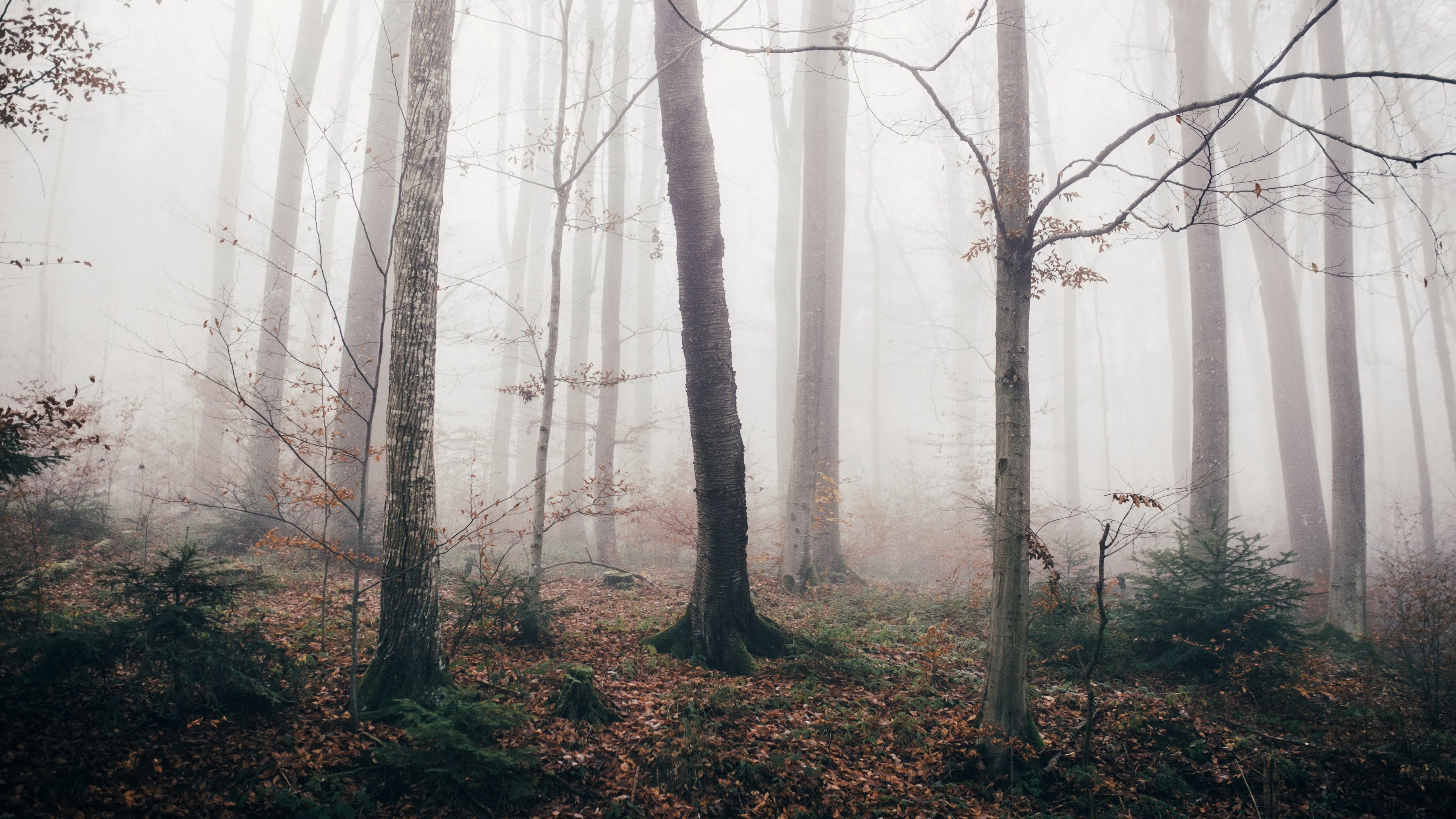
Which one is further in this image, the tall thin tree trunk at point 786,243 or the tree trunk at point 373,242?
the tall thin tree trunk at point 786,243

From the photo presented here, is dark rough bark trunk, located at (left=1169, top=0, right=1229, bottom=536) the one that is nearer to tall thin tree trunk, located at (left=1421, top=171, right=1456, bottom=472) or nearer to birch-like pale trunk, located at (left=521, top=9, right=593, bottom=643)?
birch-like pale trunk, located at (left=521, top=9, right=593, bottom=643)

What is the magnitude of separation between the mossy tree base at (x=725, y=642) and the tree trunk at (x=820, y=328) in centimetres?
370

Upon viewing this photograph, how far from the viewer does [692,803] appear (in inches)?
151

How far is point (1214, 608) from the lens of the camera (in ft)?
19.3

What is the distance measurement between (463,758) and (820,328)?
808cm

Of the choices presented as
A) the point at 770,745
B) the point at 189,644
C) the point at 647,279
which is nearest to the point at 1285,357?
the point at 770,745

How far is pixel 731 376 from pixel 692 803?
11.1 feet

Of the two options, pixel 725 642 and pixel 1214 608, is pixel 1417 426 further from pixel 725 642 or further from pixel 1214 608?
pixel 725 642

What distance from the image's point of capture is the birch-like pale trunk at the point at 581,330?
46.9ft

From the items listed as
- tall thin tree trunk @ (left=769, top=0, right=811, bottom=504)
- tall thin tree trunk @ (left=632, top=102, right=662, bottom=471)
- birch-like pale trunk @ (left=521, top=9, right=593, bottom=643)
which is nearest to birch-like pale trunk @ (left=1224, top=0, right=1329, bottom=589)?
tall thin tree trunk @ (left=769, top=0, right=811, bottom=504)

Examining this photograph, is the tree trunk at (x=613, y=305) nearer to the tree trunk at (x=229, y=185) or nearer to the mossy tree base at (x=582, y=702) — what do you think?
the mossy tree base at (x=582, y=702)

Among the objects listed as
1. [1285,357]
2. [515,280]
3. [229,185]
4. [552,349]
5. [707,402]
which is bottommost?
[707,402]

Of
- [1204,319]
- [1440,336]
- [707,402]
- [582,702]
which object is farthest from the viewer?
[1440,336]

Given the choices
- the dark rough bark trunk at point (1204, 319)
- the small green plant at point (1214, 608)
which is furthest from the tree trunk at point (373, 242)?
the dark rough bark trunk at point (1204, 319)
